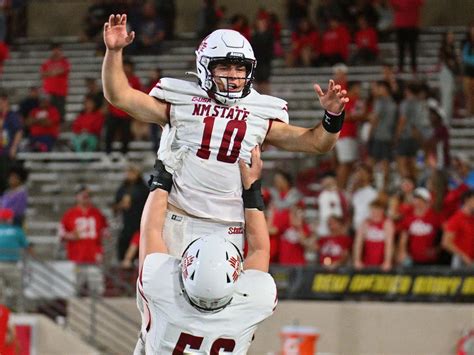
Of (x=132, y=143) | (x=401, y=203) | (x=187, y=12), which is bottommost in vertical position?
(x=132, y=143)

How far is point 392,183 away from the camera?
15.8 m

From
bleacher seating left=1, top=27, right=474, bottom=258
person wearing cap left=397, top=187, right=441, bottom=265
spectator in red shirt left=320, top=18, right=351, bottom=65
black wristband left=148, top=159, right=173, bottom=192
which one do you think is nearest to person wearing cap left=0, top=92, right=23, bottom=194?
bleacher seating left=1, top=27, right=474, bottom=258

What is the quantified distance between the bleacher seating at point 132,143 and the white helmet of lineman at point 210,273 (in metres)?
9.17

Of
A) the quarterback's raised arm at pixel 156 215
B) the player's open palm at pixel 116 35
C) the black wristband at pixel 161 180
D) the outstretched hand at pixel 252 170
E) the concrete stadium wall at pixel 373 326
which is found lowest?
the concrete stadium wall at pixel 373 326

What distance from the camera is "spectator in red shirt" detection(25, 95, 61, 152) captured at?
18.8 m

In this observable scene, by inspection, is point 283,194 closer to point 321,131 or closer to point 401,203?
point 401,203

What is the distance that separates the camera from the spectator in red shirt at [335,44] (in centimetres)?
1941

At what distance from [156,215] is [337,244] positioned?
21.6 ft

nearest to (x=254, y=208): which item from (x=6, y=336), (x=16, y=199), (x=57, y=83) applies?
(x=6, y=336)

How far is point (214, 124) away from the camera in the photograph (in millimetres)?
8117

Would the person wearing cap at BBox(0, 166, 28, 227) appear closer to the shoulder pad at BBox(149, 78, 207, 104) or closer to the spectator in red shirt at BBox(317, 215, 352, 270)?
the spectator in red shirt at BBox(317, 215, 352, 270)

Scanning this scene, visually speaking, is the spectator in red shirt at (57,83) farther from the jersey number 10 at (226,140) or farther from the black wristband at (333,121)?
the black wristband at (333,121)

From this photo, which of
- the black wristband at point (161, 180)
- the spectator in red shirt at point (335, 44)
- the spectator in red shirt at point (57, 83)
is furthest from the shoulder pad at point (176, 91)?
the spectator in red shirt at point (57, 83)

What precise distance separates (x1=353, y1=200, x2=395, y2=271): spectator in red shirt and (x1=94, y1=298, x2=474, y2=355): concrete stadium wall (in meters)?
0.44
